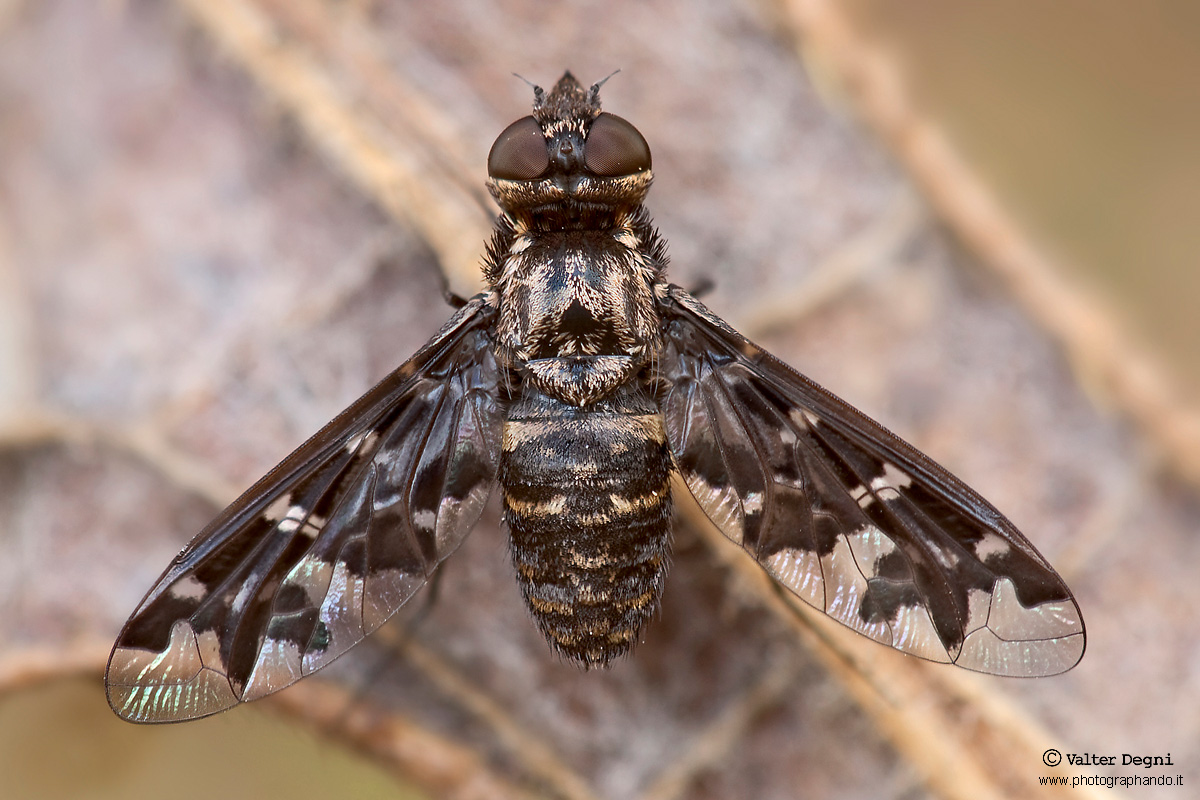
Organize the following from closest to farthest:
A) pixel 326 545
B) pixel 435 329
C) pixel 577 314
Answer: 1. pixel 326 545
2. pixel 577 314
3. pixel 435 329

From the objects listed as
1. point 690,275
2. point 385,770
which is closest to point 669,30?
point 690,275

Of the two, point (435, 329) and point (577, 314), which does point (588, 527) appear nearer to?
point (577, 314)

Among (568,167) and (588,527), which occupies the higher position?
(568,167)

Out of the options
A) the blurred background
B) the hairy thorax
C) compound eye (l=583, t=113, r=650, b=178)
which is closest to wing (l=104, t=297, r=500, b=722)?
the hairy thorax

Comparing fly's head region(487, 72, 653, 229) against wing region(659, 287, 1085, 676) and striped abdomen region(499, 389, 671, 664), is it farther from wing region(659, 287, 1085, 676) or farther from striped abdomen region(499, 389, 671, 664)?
striped abdomen region(499, 389, 671, 664)

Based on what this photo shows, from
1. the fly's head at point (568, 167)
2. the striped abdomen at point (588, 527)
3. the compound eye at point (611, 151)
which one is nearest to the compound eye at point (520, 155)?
the fly's head at point (568, 167)

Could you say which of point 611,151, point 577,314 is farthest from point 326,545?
point 611,151

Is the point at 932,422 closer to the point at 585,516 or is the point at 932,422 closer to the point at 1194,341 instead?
the point at 585,516
